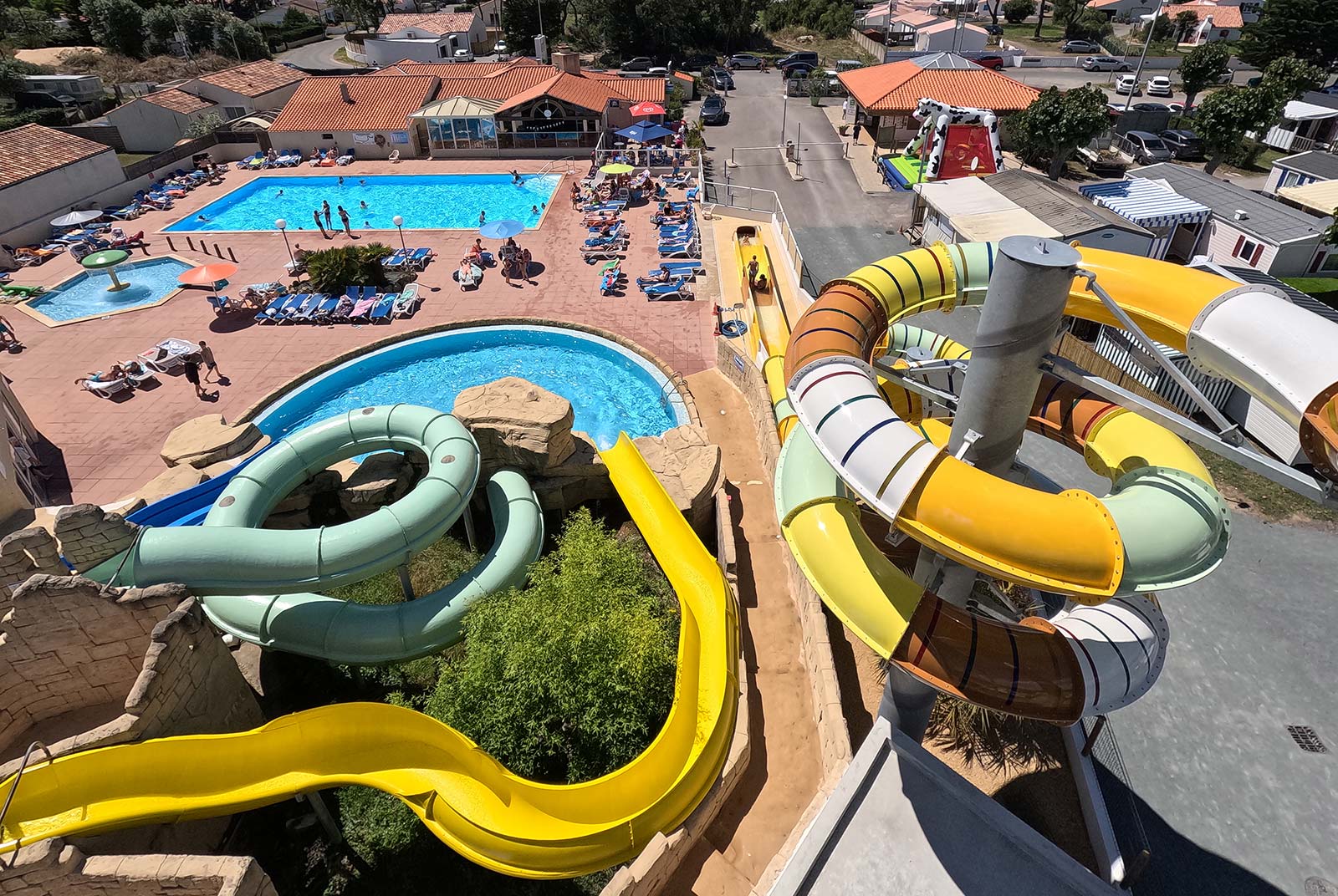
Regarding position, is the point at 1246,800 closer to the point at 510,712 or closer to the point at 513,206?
the point at 510,712

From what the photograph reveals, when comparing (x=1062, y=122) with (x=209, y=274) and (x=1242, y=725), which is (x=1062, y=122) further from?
(x=209, y=274)

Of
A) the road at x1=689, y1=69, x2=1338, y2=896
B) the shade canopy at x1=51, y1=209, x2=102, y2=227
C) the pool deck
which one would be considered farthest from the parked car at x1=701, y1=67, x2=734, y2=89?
the road at x1=689, y1=69, x2=1338, y2=896

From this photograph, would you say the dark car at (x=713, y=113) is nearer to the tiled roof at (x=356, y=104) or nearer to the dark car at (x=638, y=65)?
the dark car at (x=638, y=65)

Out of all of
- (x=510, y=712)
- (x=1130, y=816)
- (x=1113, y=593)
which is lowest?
(x=1130, y=816)

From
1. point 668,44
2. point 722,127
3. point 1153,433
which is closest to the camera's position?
point 1153,433

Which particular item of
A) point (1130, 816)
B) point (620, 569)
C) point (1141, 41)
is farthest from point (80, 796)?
point (1141, 41)

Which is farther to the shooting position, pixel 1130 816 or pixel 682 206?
pixel 682 206
